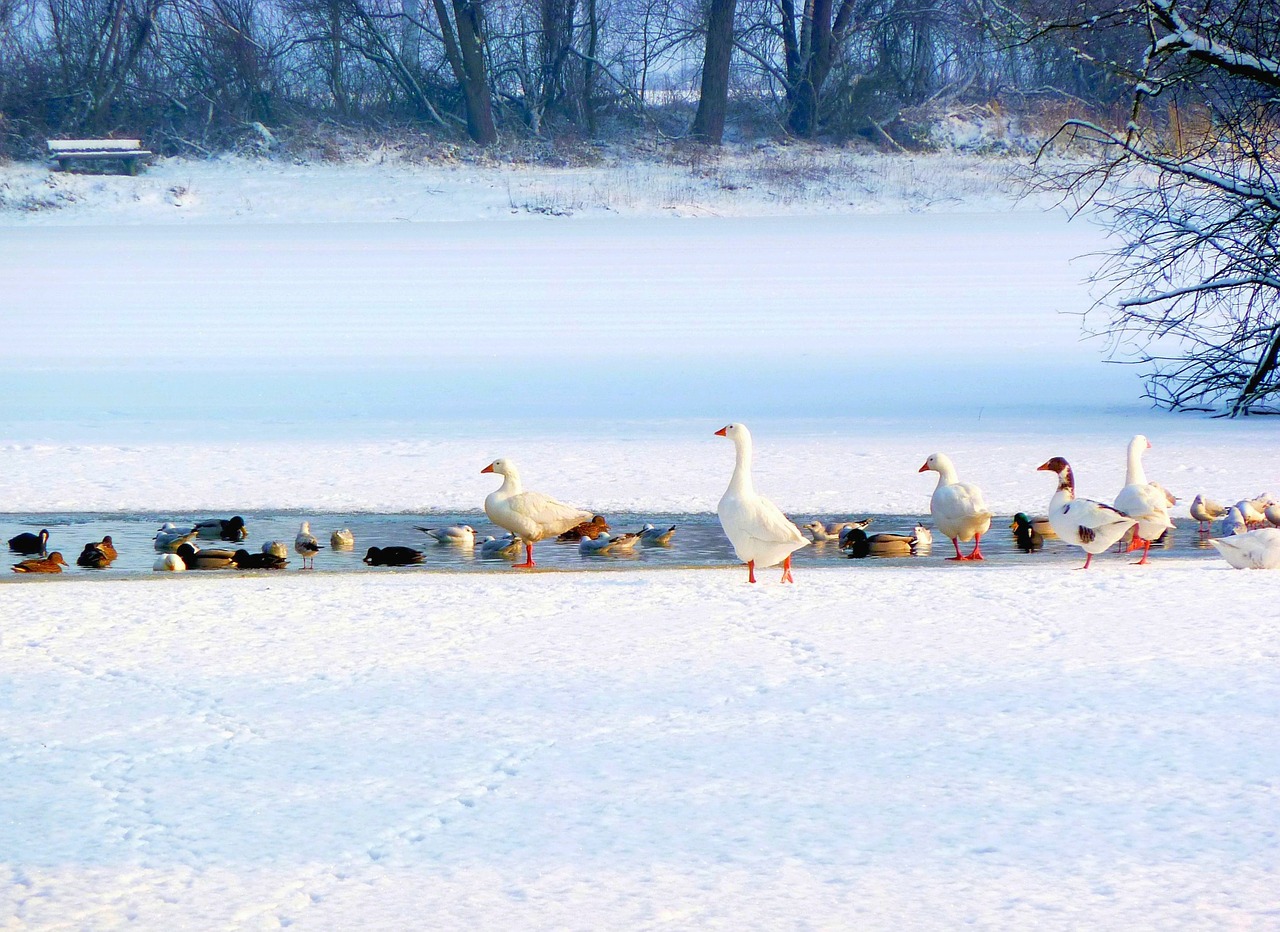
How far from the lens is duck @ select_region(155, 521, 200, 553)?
22.9 feet

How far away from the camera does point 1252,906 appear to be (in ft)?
11.1

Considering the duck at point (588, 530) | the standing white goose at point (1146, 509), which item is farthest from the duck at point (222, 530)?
the standing white goose at point (1146, 509)

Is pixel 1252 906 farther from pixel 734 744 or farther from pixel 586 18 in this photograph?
pixel 586 18

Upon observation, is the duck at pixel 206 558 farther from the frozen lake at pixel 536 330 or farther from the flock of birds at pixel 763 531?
the frozen lake at pixel 536 330

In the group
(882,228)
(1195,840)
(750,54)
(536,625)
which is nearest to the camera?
(1195,840)

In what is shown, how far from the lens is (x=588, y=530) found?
7.36m

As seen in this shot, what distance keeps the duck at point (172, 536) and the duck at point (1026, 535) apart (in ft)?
12.3

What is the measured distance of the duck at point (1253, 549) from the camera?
6473 millimetres

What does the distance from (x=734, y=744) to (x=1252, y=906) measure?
1491 mm

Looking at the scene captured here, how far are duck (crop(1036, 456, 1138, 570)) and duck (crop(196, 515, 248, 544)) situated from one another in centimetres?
364

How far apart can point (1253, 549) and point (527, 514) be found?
303 cm

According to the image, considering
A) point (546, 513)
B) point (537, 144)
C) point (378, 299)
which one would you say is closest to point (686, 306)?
point (378, 299)

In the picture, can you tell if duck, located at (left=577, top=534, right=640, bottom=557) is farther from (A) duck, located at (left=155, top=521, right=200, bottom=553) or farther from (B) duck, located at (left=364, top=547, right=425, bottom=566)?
(A) duck, located at (left=155, top=521, right=200, bottom=553)

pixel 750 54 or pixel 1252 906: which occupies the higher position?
pixel 750 54
